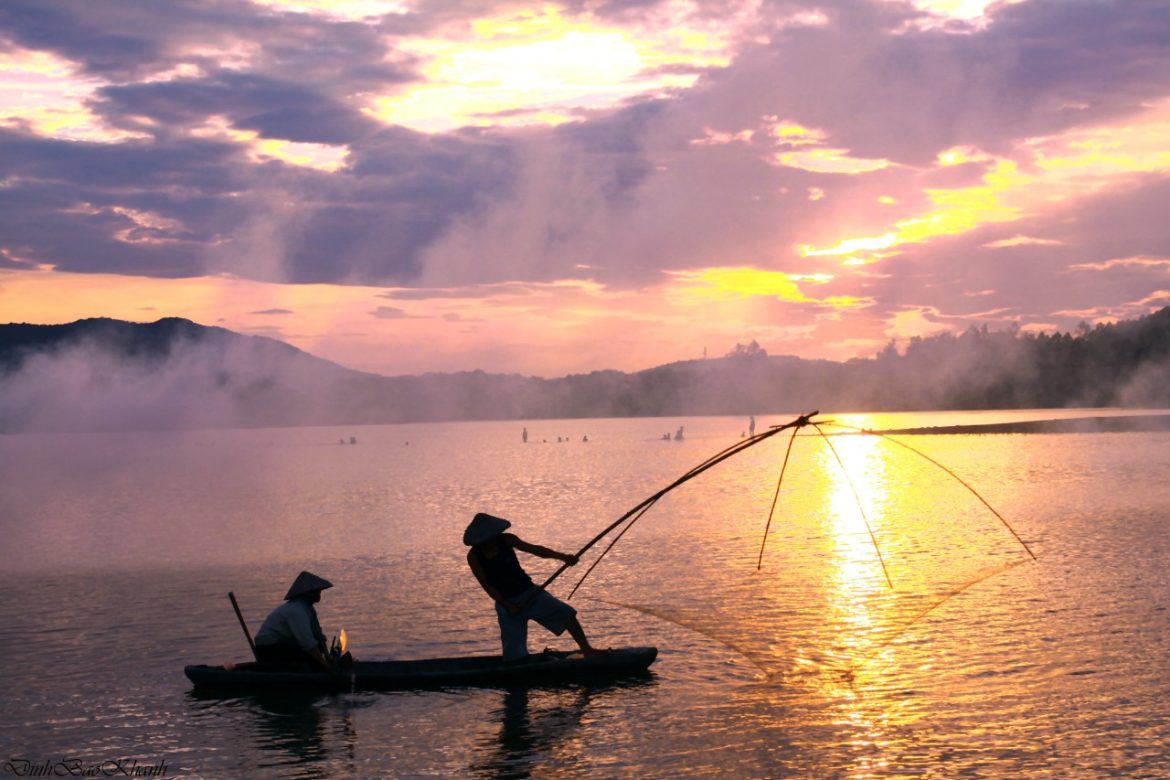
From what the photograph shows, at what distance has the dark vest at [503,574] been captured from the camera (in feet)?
53.5

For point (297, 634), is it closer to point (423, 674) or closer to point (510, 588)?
point (423, 674)

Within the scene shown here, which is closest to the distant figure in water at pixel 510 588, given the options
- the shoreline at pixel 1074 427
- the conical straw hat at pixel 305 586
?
the conical straw hat at pixel 305 586

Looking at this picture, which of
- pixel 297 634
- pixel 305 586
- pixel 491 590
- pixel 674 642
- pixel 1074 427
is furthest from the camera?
pixel 1074 427

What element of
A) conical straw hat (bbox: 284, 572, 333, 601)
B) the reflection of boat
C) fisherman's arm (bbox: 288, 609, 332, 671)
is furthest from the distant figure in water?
fisherman's arm (bbox: 288, 609, 332, 671)

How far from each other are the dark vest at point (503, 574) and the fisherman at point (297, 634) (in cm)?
214

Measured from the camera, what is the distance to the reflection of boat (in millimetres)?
16281

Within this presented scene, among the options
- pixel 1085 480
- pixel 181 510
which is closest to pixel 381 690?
pixel 181 510

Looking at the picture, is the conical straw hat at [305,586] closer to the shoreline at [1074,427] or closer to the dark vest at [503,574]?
the dark vest at [503,574]

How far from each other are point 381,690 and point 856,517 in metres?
31.6

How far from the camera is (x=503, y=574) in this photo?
53.7ft

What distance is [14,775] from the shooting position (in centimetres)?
1345

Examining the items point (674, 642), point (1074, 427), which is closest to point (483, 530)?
point (674, 642)

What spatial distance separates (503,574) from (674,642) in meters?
4.64

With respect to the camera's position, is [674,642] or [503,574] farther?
[674,642]
